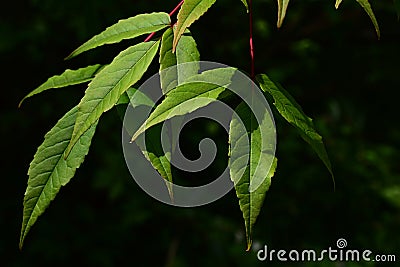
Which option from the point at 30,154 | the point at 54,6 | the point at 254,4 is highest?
the point at 54,6

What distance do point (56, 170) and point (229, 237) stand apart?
1234 mm

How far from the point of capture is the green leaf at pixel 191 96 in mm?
675

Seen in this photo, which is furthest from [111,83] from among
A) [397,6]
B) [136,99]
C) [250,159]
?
[397,6]

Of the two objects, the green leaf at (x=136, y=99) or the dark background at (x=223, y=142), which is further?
the dark background at (x=223, y=142)

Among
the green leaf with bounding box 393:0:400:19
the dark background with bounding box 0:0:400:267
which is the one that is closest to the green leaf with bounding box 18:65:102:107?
the green leaf with bounding box 393:0:400:19

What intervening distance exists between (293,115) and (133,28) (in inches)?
9.0

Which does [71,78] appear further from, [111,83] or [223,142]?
[223,142]

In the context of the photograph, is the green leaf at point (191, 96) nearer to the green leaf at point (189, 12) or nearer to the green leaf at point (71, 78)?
the green leaf at point (189, 12)

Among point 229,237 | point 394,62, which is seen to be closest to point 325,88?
point 394,62

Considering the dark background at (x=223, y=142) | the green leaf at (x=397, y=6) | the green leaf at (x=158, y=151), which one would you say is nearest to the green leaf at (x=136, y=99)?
A: the green leaf at (x=158, y=151)

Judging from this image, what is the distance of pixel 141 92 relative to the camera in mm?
798

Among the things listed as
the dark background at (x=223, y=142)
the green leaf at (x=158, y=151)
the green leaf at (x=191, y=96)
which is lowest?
the dark background at (x=223, y=142)

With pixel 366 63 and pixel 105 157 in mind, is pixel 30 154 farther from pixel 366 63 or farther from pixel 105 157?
pixel 366 63

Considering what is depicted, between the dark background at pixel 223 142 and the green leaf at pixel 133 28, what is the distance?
1019mm
